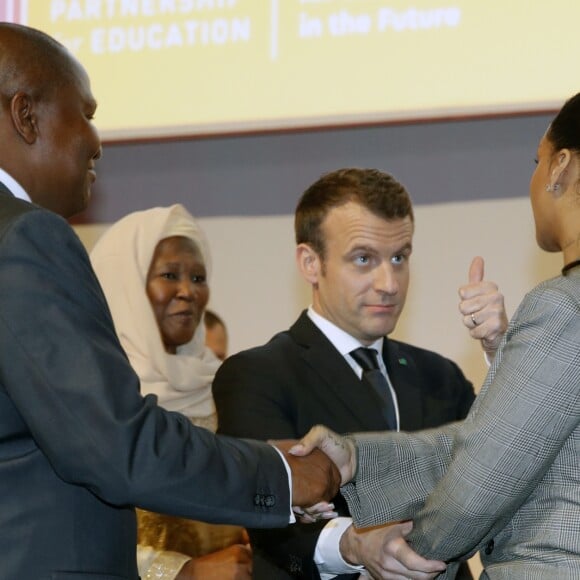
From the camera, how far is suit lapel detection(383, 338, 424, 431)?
311 centimetres

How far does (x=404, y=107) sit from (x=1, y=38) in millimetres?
2316

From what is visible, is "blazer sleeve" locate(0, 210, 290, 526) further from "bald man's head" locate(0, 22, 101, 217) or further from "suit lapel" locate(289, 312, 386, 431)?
"suit lapel" locate(289, 312, 386, 431)

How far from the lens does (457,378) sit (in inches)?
131

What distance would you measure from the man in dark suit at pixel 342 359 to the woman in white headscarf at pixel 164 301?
720mm

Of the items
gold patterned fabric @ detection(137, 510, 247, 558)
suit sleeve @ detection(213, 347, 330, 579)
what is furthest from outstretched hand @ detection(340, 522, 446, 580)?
gold patterned fabric @ detection(137, 510, 247, 558)

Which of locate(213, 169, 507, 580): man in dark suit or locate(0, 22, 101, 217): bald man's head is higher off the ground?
locate(0, 22, 101, 217): bald man's head

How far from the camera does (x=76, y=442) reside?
203 centimetres

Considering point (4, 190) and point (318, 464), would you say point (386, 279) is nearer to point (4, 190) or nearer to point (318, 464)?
point (318, 464)

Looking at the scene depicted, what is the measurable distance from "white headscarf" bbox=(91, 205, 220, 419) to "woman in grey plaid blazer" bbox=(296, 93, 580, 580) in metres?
1.46

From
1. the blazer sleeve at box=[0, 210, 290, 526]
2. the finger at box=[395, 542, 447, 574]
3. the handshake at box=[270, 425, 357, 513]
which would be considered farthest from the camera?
the finger at box=[395, 542, 447, 574]

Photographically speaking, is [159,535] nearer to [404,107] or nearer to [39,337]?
[39,337]

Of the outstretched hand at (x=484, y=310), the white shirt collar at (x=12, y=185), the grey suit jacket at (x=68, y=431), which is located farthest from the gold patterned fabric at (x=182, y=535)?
the white shirt collar at (x=12, y=185)

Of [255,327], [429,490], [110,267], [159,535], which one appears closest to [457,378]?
[429,490]

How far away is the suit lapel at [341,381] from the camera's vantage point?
305 cm
